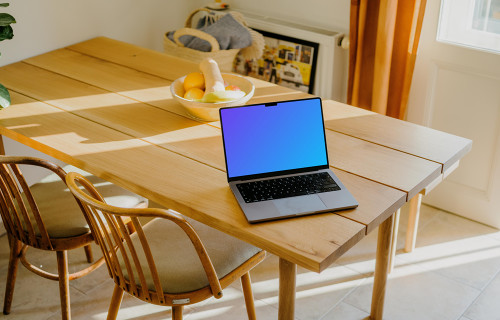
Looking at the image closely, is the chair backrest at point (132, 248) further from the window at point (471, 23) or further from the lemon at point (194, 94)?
the window at point (471, 23)

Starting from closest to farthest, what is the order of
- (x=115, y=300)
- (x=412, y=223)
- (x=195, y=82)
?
(x=115, y=300) < (x=195, y=82) < (x=412, y=223)

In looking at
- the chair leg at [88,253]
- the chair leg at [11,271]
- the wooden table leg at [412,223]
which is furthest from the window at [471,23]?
the chair leg at [11,271]

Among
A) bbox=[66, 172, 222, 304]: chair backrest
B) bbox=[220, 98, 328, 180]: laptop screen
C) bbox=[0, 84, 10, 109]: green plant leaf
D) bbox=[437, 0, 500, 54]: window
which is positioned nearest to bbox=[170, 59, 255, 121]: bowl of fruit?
bbox=[220, 98, 328, 180]: laptop screen

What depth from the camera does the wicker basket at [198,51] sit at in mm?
2950

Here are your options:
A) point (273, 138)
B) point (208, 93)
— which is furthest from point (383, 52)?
point (273, 138)

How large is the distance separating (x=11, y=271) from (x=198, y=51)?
4.24ft

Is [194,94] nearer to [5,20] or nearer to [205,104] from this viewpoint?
[205,104]

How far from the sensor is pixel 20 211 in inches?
85.8

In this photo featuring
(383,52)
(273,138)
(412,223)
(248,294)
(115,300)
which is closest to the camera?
(273,138)

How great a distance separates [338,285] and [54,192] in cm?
115

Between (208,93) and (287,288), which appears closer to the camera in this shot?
(287,288)

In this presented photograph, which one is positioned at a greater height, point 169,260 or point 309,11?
point 309,11

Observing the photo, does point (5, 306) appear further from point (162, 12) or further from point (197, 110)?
point (162, 12)

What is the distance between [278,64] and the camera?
3.30m
